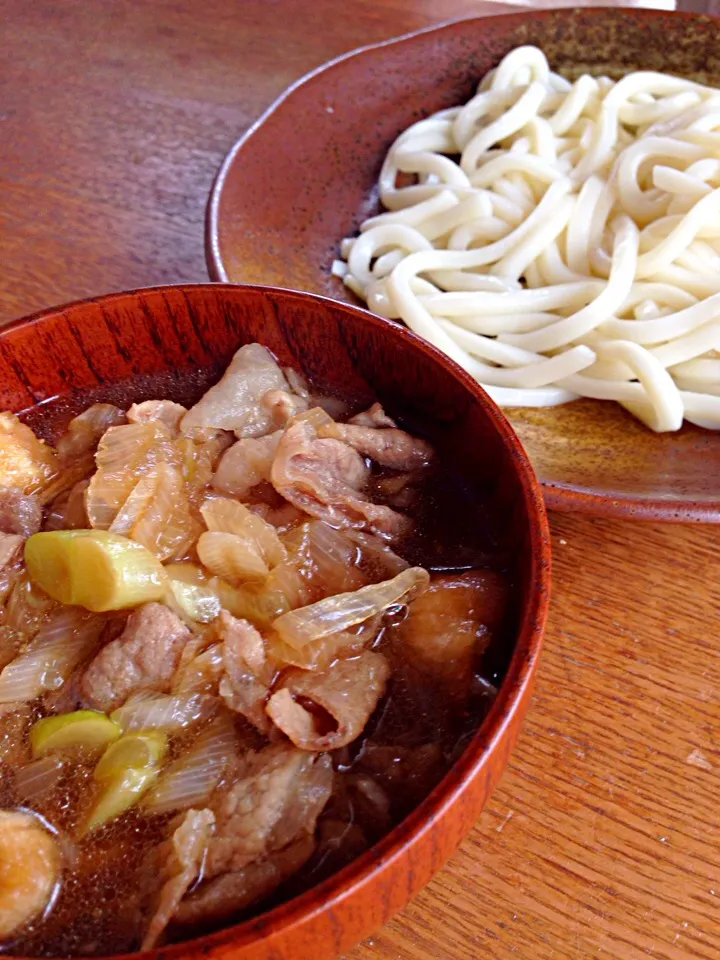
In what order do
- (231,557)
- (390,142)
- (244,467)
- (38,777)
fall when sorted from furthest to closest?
1. (390,142)
2. (244,467)
3. (231,557)
4. (38,777)

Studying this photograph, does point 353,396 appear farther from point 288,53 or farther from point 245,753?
point 288,53

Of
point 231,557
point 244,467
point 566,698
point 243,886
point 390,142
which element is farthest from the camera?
point 390,142

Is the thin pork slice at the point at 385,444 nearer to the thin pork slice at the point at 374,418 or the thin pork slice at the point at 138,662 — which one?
the thin pork slice at the point at 374,418

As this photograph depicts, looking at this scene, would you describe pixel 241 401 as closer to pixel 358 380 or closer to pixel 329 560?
pixel 358 380

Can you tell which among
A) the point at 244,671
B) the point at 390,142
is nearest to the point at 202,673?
the point at 244,671

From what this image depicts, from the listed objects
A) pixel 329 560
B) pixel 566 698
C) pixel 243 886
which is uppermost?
pixel 329 560

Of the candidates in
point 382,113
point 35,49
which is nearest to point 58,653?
point 382,113

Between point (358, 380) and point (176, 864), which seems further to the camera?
point (358, 380)
